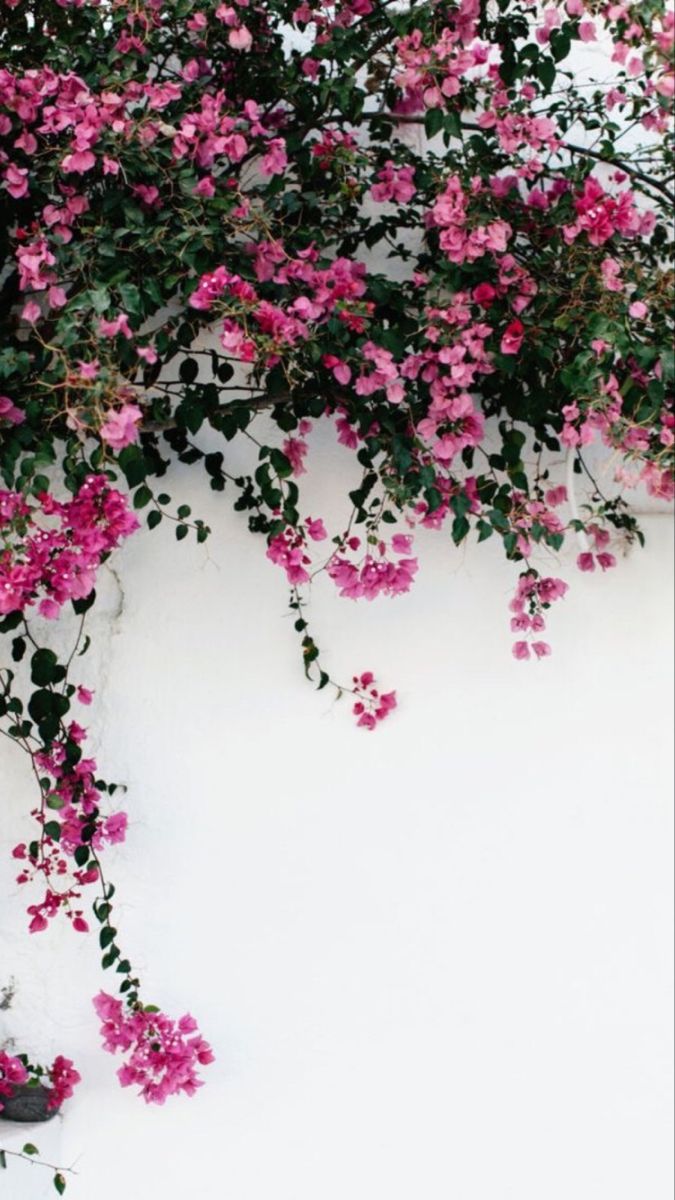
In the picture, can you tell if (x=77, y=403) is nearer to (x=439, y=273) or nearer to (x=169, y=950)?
(x=439, y=273)

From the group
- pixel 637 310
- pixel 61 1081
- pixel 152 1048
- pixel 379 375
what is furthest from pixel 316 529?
pixel 61 1081

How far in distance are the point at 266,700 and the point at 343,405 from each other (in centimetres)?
59

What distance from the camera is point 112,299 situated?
7.49ft

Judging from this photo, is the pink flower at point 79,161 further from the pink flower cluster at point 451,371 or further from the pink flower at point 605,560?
the pink flower at point 605,560

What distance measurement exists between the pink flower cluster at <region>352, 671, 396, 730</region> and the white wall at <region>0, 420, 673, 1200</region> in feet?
0.11

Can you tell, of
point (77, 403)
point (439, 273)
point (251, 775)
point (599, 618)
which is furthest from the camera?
point (599, 618)

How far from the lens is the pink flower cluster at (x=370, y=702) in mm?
2660

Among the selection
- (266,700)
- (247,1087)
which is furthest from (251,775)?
(247,1087)

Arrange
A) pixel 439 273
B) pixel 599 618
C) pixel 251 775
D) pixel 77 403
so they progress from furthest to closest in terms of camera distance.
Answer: pixel 599 618 → pixel 251 775 → pixel 439 273 → pixel 77 403

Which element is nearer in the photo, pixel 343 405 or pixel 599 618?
pixel 343 405

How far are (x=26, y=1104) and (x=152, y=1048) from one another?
0.90 ft

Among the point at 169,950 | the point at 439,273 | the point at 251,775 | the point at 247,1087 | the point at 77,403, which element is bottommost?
the point at 247,1087

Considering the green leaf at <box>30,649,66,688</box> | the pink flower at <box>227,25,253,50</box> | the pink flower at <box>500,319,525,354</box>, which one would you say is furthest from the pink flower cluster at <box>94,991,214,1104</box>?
the pink flower at <box>227,25,253,50</box>

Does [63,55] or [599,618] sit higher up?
[63,55]
